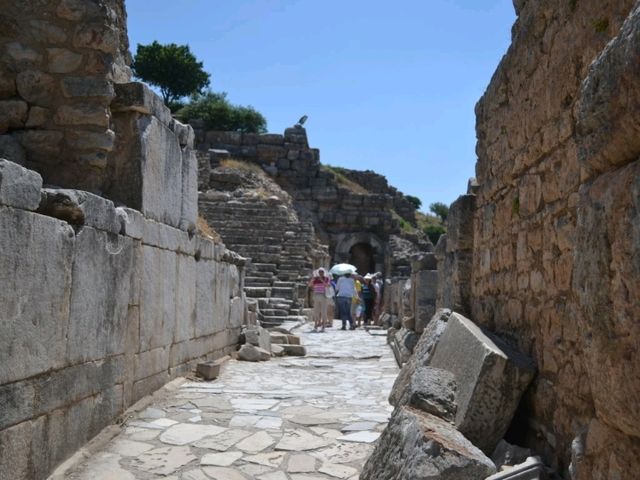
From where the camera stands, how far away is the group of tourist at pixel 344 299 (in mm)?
16995

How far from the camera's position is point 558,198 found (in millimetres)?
3730

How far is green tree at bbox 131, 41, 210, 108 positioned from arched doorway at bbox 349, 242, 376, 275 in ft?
66.8

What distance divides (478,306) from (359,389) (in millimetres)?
2207

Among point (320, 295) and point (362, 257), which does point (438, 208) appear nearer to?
point (362, 257)

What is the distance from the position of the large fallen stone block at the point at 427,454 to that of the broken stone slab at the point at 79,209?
8.46 feet

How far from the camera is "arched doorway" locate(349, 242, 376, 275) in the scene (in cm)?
3384

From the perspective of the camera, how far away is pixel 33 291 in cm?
393

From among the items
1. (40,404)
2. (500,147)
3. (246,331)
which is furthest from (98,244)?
(246,331)

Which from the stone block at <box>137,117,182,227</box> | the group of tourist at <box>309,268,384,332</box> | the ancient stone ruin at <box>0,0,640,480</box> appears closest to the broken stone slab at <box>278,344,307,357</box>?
the ancient stone ruin at <box>0,0,640,480</box>

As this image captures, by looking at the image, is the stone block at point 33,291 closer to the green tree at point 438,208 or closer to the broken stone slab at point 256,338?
the broken stone slab at point 256,338

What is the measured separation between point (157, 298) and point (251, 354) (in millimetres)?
3896

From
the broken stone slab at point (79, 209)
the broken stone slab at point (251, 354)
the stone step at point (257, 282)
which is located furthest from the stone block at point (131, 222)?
the stone step at point (257, 282)

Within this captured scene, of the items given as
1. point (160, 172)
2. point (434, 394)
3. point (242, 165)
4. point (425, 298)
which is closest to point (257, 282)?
point (425, 298)

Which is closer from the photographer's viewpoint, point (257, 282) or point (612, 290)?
point (612, 290)
